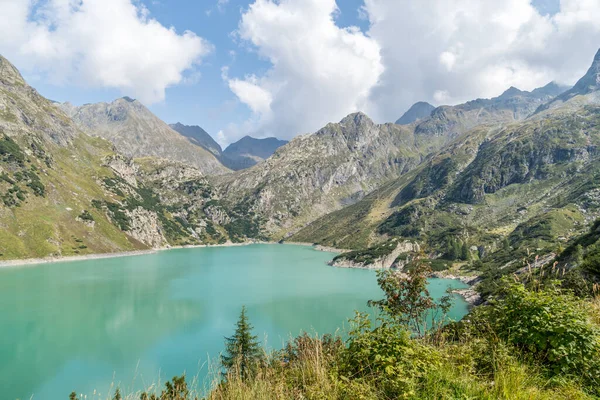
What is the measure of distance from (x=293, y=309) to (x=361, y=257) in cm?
9243

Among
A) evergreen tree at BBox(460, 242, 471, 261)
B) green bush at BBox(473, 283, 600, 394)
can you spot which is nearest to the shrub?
green bush at BBox(473, 283, 600, 394)

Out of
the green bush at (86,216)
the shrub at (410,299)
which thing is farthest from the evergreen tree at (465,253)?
the green bush at (86,216)

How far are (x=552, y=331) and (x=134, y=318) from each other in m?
64.6

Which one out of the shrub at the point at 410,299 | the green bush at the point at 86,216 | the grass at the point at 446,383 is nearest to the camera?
the grass at the point at 446,383

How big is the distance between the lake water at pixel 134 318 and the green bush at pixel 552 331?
7.74 meters

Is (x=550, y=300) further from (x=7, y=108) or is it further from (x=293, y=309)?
(x=7, y=108)

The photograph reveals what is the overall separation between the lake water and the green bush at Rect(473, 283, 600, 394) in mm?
7744

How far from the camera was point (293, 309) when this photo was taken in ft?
214

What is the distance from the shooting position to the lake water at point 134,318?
3469 cm

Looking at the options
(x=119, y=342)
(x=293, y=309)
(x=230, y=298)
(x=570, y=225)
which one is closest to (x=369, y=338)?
(x=119, y=342)

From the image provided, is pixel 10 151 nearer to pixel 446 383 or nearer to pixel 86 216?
pixel 86 216

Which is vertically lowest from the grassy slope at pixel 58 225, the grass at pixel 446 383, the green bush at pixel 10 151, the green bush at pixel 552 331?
the grass at pixel 446 383

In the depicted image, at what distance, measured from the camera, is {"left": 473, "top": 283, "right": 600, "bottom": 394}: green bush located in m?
5.43

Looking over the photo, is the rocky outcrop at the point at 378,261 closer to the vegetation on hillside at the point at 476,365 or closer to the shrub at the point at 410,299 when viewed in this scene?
the shrub at the point at 410,299
